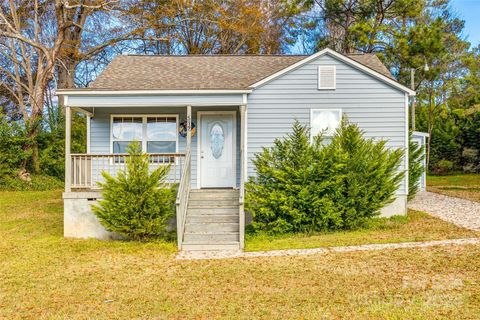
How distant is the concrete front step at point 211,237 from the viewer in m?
8.41

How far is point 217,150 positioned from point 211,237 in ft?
11.0

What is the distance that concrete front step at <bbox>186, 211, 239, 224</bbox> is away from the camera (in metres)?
9.02

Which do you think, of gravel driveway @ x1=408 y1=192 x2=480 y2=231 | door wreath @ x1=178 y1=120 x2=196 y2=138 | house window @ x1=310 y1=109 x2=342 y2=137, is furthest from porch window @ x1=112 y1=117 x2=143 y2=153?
gravel driveway @ x1=408 y1=192 x2=480 y2=231

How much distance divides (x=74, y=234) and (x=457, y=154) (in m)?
24.4

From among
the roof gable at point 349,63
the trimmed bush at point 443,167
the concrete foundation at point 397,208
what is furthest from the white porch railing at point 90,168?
the trimmed bush at point 443,167

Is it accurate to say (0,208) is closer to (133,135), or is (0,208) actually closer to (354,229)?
(133,135)

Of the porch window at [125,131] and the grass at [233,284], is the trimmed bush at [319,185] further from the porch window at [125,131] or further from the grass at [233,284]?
the porch window at [125,131]

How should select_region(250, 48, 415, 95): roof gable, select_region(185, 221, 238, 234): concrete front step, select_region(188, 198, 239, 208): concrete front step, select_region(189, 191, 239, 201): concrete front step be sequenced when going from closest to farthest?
1. select_region(185, 221, 238, 234): concrete front step
2. select_region(188, 198, 239, 208): concrete front step
3. select_region(189, 191, 239, 201): concrete front step
4. select_region(250, 48, 415, 95): roof gable

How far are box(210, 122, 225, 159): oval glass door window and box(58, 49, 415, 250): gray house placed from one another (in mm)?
28

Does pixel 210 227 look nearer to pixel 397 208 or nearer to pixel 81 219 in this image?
pixel 81 219

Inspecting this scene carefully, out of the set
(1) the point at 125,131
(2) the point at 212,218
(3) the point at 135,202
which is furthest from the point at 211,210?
(1) the point at 125,131

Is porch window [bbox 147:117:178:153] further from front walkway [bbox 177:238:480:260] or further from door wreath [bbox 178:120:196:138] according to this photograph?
front walkway [bbox 177:238:480:260]

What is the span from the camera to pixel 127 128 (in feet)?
37.0

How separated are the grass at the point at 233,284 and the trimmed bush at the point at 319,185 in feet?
5.95
